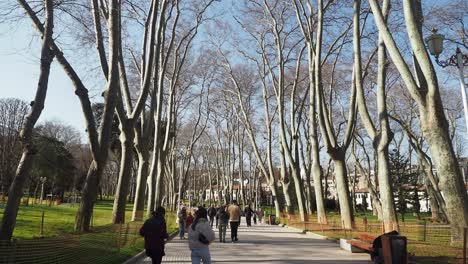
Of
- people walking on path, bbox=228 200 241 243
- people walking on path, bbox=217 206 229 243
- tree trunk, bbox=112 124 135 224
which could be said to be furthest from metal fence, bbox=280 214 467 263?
tree trunk, bbox=112 124 135 224

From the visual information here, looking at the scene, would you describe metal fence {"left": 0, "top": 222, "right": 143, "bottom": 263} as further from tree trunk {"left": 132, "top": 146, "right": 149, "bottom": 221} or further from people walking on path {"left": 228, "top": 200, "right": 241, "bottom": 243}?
people walking on path {"left": 228, "top": 200, "right": 241, "bottom": 243}

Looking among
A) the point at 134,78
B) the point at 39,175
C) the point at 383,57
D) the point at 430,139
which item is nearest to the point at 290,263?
the point at 430,139

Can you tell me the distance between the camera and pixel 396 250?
24.8 feet

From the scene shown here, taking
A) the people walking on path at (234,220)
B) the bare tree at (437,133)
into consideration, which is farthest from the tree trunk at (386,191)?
the people walking on path at (234,220)

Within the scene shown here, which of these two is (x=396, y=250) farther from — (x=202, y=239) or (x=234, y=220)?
(x=234, y=220)

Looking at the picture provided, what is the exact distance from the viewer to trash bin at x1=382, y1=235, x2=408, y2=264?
7551 millimetres

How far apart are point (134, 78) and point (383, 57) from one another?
17011 millimetres

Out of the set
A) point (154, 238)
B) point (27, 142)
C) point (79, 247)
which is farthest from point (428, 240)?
point (27, 142)

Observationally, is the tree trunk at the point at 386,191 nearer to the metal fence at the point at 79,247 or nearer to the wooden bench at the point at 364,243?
the wooden bench at the point at 364,243

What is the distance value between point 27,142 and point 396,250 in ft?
26.3

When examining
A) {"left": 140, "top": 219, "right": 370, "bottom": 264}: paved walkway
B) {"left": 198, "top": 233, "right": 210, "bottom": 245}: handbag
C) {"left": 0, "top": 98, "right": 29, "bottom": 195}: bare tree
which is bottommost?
{"left": 140, "top": 219, "right": 370, "bottom": 264}: paved walkway

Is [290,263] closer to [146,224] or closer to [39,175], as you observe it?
[146,224]

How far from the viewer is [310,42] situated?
2031 centimetres

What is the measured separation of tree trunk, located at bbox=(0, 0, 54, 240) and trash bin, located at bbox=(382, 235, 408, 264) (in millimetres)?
7614
